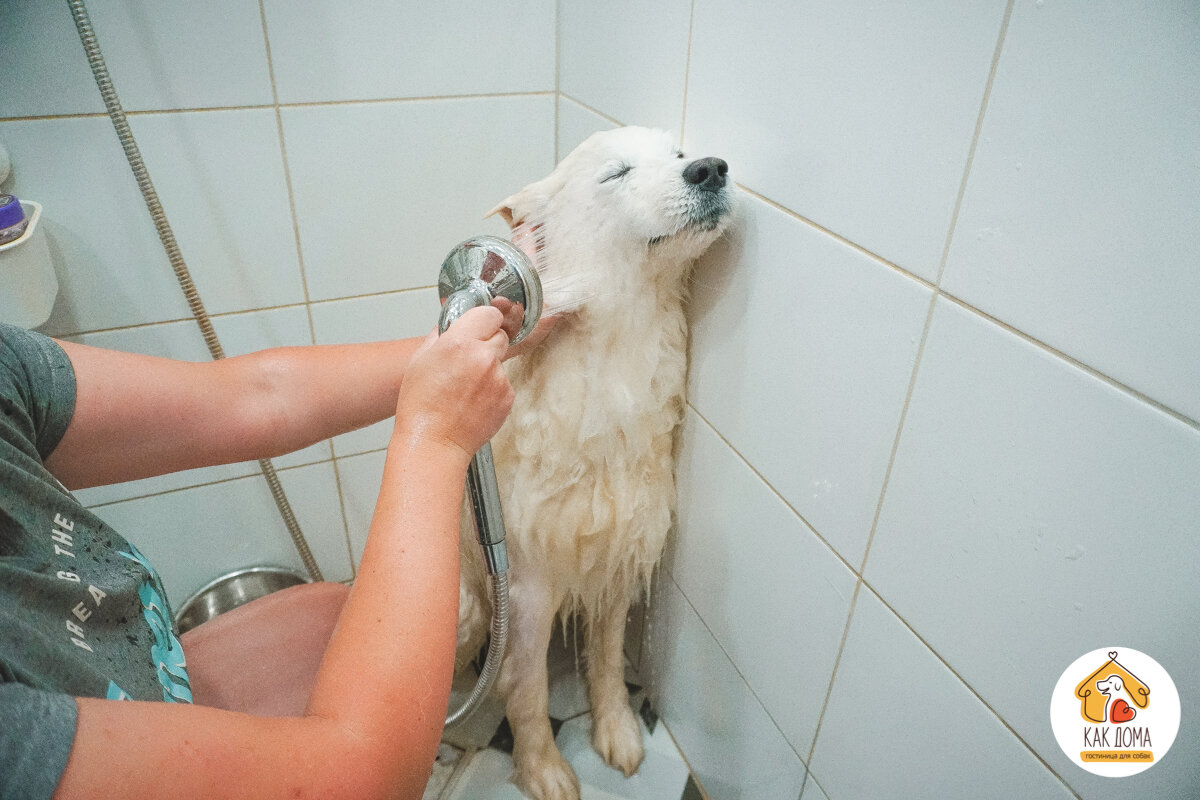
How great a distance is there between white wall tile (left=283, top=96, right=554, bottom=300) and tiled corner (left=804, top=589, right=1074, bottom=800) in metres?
0.83

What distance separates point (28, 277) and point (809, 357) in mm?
962

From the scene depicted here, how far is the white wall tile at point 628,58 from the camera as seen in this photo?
2.78 feet

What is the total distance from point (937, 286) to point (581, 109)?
0.73m

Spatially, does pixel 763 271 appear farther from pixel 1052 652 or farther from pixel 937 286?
pixel 1052 652

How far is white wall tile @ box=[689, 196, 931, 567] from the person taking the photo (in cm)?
63

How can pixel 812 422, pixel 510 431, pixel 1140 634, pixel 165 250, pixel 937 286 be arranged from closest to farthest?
pixel 1140 634 < pixel 937 286 < pixel 812 422 < pixel 510 431 < pixel 165 250

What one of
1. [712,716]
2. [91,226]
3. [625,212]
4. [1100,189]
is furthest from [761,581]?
[91,226]

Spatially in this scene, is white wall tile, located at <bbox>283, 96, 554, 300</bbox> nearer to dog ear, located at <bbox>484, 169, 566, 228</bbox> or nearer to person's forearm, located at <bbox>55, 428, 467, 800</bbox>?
dog ear, located at <bbox>484, 169, 566, 228</bbox>

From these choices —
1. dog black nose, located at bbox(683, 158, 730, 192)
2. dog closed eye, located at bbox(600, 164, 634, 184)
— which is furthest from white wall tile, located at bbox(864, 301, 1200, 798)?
dog closed eye, located at bbox(600, 164, 634, 184)

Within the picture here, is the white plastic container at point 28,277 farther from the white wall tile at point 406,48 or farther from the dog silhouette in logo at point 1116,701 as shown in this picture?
the dog silhouette in logo at point 1116,701

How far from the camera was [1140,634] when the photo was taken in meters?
0.46

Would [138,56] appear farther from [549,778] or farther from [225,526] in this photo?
A: [549,778]

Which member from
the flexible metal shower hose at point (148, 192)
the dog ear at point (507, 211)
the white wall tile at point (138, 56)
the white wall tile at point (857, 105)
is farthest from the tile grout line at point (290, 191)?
the white wall tile at point (857, 105)

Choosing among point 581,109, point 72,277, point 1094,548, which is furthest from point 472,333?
point 72,277
